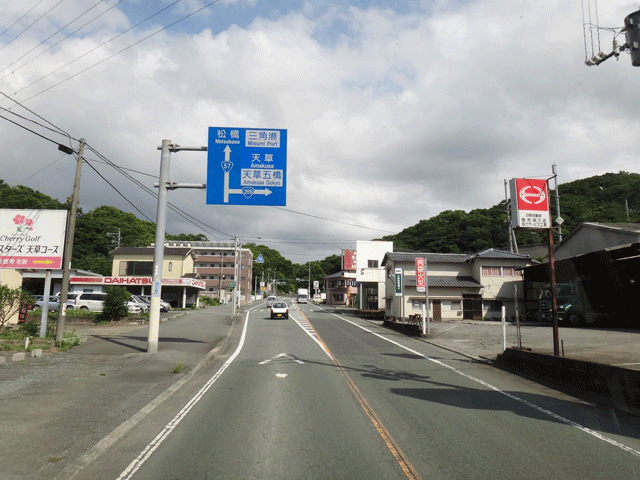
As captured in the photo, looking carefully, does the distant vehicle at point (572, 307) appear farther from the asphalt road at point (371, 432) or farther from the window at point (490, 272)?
the asphalt road at point (371, 432)

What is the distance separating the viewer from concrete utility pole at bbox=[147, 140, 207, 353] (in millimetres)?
13539

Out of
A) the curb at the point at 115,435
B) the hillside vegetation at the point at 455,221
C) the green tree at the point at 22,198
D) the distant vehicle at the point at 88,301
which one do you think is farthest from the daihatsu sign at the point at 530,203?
the green tree at the point at 22,198

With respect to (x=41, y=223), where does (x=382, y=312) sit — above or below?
below

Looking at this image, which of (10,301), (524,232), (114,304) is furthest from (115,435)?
(524,232)

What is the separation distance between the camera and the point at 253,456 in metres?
5.05

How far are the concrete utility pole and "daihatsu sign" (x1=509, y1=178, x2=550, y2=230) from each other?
375 inches

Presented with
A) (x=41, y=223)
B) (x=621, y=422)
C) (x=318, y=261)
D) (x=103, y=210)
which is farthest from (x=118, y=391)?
(x=318, y=261)

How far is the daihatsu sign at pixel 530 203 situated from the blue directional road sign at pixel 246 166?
6.99m

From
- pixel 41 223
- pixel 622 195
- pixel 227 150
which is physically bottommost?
pixel 41 223

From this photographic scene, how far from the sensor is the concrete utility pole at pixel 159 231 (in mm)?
13539

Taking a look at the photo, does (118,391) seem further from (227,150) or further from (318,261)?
(318,261)

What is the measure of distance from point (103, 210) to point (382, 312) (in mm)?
62247

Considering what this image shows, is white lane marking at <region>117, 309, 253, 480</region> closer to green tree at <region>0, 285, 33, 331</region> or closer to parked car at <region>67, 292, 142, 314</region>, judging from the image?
green tree at <region>0, 285, 33, 331</region>

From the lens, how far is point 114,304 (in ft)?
80.4
